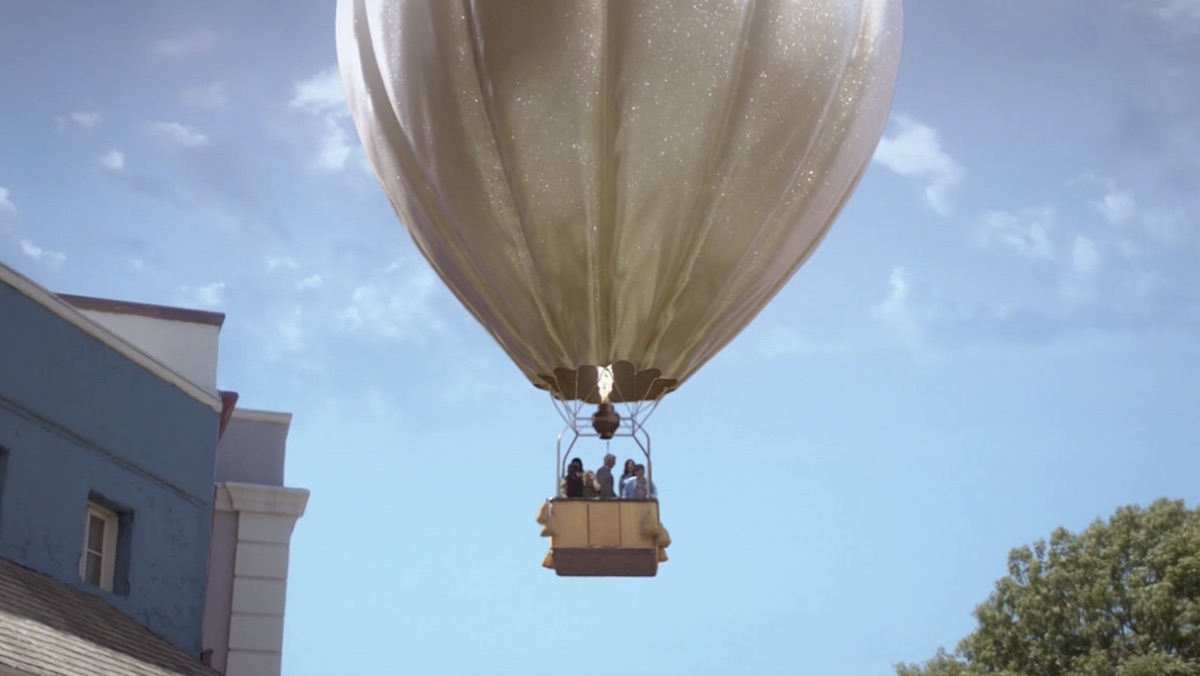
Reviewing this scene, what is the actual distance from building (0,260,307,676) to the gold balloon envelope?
16.7 ft

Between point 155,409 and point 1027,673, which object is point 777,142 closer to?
point 155,409

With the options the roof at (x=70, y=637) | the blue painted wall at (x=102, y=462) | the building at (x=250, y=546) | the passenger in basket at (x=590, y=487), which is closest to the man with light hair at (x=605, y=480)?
the passenger in basket at (x=590, y=487)

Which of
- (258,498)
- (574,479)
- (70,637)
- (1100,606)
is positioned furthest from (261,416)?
(1100,606)

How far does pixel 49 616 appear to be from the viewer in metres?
16.7

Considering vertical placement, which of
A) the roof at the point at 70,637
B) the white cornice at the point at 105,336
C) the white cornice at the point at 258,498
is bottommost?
the roof at the point at 70,637

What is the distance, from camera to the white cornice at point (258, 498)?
2202 cm

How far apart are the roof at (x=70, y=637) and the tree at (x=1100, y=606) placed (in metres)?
14.2

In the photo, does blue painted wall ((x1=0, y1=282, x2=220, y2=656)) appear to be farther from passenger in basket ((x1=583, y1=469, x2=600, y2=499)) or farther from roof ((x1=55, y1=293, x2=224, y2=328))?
passenger in basket ((x1=583, y1=469, x2=600, y2=499))

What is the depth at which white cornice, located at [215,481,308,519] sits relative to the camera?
22.0 meters

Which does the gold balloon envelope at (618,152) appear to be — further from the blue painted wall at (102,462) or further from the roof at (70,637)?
the blue painted wall at (102,462)

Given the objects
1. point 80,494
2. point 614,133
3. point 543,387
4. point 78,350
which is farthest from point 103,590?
point 614,133

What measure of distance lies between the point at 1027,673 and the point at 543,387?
1702 cm

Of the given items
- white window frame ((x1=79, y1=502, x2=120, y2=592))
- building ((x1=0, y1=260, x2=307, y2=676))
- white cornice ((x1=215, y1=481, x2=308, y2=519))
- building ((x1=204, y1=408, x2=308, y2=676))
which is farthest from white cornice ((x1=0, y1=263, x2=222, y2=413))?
white window frame ((x1=79, y1=502, x2=120, y2=592))

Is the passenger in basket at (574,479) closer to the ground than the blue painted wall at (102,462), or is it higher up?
closer to the ground
